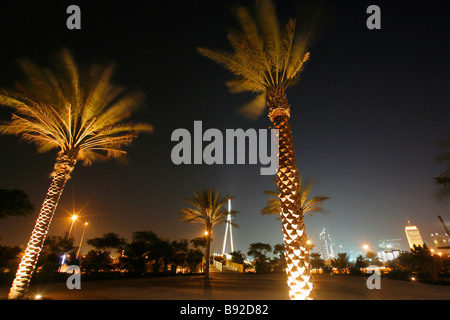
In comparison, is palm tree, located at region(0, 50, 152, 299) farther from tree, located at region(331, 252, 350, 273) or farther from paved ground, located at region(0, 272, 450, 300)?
tree, located at region(331, 252, 350, 273)

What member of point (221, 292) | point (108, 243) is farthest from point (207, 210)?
point (108, 243)

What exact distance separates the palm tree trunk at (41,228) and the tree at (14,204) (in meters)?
11.4

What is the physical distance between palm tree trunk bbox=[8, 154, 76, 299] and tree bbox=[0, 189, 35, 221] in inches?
449

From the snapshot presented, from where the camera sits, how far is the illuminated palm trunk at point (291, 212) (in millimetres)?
5852

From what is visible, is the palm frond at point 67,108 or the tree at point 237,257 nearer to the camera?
the palm frond at point 67,108

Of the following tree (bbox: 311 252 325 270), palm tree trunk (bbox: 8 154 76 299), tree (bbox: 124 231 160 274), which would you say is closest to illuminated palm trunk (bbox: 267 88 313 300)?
palm tree trunk (bbox: 8 154 76 299)

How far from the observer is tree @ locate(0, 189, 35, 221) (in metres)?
17.8

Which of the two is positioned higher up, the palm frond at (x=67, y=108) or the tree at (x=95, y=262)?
the palm frond at (x=67, y=108)

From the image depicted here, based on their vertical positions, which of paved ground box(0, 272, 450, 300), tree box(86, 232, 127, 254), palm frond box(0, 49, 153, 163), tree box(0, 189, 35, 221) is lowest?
paved ground box(0, 272, 450, 300)

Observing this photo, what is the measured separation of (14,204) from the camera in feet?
59.3

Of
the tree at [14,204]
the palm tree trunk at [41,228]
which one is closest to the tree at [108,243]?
the tree at [14,204]

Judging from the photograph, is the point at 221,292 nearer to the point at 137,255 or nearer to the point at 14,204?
the point at 14,204

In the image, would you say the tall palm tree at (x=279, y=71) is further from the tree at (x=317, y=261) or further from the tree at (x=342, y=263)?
the tree at (x=317, y=261)

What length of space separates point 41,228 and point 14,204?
12.0 m
